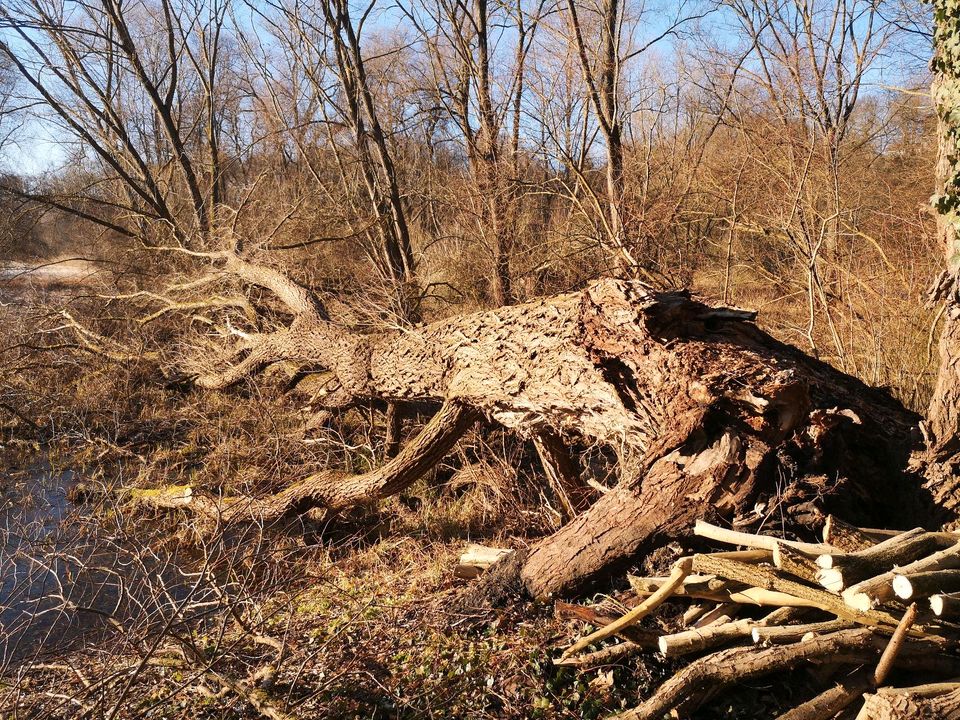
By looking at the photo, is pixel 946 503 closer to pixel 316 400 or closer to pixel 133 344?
pixel 316 400

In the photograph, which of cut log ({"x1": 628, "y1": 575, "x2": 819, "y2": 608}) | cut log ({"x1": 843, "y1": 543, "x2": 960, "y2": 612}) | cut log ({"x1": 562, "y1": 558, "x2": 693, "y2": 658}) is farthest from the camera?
cut log ({"x1": 562, "y1": 558, "x2": 693, "y2": 658})

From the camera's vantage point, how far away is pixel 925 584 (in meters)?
2.79

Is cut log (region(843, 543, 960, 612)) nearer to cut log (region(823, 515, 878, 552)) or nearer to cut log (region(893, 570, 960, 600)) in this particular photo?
cut log (region(893, 570, 960, 600))

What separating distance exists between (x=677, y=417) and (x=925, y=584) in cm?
152

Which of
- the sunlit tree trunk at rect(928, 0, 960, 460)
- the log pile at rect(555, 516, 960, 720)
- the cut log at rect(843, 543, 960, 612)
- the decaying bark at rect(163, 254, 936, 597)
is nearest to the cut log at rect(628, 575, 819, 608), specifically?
the log pile at rect(555, 516, 960, 720)

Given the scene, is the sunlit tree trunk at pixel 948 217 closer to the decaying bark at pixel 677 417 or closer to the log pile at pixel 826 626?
the decaying bark at pixel 677 417

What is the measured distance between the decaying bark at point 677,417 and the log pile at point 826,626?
48 cm

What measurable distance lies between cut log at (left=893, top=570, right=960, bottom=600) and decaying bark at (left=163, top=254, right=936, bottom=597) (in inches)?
37.5

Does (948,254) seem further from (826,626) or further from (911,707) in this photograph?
(911,707)

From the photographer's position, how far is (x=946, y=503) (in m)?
3.89

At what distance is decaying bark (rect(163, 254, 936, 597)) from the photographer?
3.92m

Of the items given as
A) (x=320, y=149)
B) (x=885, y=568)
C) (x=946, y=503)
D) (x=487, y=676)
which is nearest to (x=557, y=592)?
(x=487, y=676)

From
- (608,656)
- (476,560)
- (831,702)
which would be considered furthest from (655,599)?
(476,560)

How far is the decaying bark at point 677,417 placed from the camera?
392cm
